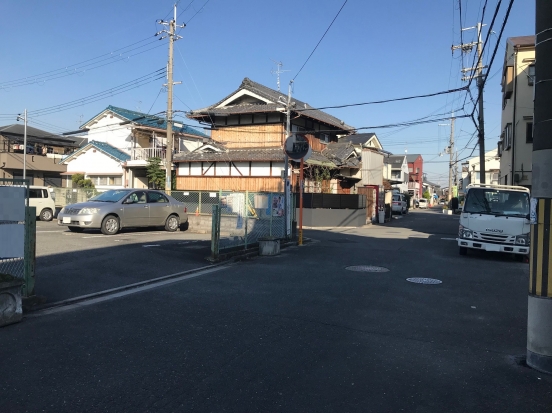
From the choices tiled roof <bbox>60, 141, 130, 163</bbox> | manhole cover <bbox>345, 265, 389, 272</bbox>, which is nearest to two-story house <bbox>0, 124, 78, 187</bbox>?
tiled roof <bbox>60, 141, 130, 163</bbox>

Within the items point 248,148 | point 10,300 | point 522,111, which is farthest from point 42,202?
point 522,111

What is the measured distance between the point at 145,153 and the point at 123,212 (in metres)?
18.6

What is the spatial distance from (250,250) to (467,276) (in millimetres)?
5435

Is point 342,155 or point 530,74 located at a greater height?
point 530,74

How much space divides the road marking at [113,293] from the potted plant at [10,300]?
0.35 metres

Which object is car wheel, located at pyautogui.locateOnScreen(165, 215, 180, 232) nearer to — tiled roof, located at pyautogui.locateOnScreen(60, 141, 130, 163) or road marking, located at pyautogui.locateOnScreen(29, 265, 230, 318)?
road marking, located at pyautogui.locateOnScreen(29, 265, 230, 318)

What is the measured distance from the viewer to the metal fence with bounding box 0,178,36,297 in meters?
6.04

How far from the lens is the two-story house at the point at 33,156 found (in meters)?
35.9

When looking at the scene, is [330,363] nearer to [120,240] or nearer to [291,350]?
[291,350]

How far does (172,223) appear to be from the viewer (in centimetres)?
1656

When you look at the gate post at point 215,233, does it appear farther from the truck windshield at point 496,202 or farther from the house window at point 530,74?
the house window at point 530,74

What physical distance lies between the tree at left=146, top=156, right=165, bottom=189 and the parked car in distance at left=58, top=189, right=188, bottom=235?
1263cm

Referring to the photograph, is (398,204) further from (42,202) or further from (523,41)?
(42,202)

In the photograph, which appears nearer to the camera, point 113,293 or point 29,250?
point 29,250
